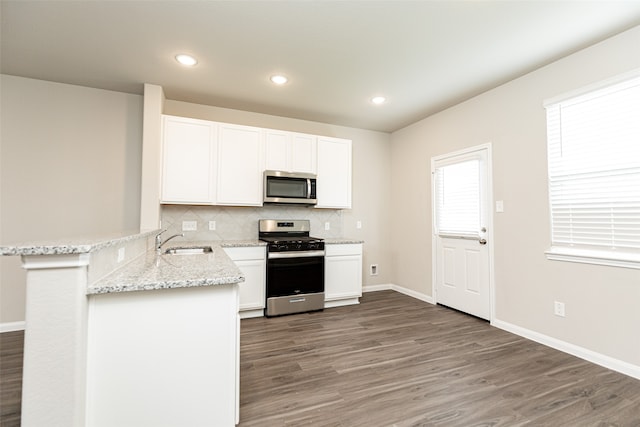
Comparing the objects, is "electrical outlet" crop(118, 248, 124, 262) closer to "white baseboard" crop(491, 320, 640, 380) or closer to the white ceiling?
the white ceiling

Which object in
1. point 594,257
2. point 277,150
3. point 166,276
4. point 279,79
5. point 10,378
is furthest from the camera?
point 277,150

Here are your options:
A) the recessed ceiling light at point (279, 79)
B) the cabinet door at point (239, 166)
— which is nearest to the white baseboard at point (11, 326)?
the cabinet door at point (239, 166)

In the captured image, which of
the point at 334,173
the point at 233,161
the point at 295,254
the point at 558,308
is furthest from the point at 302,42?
the point at 558,308

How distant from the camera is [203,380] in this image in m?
1.40

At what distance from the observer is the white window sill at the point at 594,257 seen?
2.18 meters

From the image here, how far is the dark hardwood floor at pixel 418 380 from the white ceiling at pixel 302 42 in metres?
2.54

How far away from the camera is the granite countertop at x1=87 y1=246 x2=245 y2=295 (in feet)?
4.09

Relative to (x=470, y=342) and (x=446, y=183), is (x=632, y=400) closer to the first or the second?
(x=470, y=342)

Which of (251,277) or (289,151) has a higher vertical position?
(289,151)

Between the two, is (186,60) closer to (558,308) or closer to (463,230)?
(463,230)

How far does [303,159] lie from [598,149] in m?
2.97

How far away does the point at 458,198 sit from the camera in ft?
12.2

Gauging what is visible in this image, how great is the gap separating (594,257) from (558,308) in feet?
1.88

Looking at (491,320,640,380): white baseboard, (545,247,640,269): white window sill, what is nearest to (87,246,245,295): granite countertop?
(545,247,640,269): white window sill
